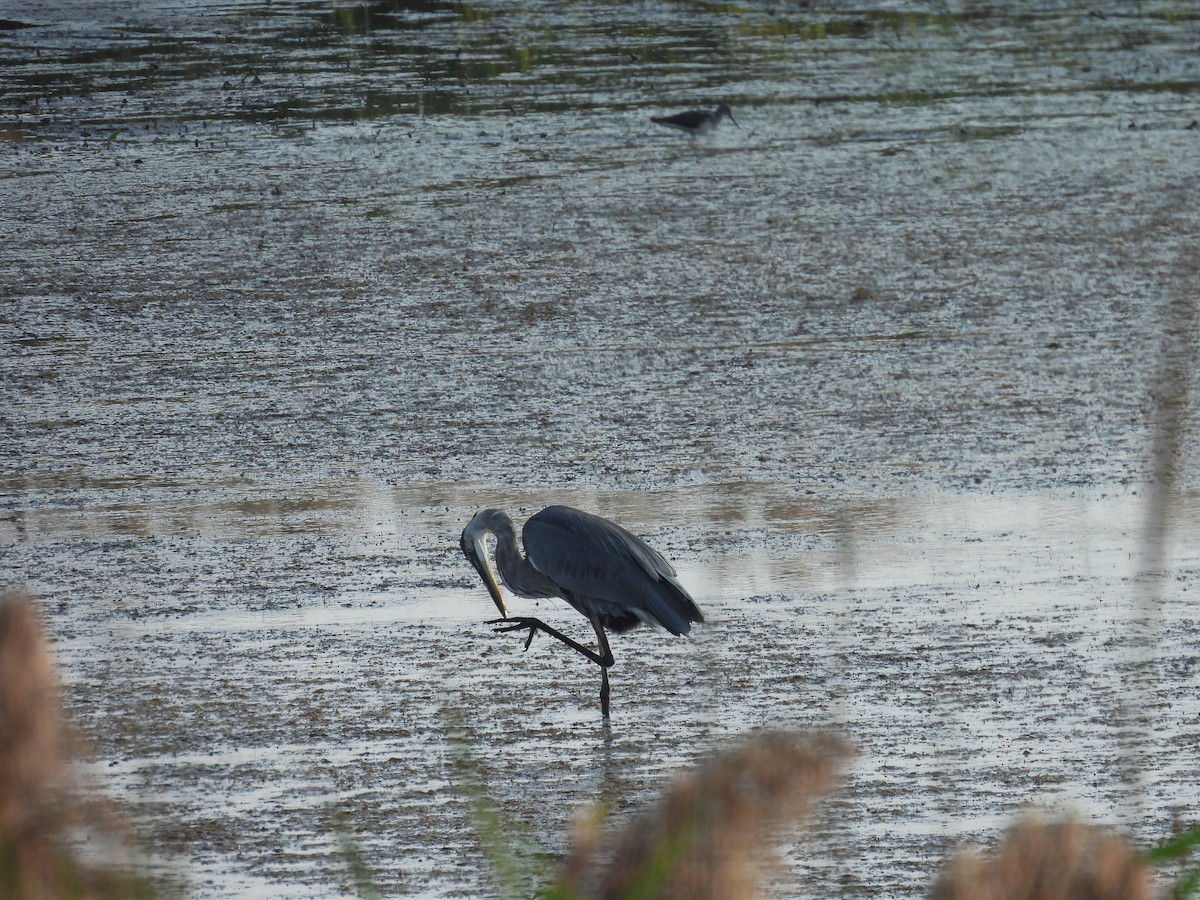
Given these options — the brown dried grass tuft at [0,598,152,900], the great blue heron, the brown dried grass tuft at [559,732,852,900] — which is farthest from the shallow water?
the brown dried grass tuft at [0,598,152,900]

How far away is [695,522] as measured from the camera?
Result: 6371 mm

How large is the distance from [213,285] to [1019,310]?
12.7 ft

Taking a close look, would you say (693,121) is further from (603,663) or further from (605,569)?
(603,663)

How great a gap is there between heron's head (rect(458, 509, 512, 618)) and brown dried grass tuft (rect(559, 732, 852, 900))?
→ 13.1 ft

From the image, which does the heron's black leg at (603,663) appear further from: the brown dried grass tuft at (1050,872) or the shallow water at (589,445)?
the brown dried grass tuft at (1050,872)

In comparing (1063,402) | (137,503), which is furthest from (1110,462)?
(137,503)

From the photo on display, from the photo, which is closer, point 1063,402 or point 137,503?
point 137,503

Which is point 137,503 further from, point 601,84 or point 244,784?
point 601,84

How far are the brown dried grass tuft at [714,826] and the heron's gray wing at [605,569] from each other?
362 centimetres

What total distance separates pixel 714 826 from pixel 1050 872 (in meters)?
0.23

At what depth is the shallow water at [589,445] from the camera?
4.62 m

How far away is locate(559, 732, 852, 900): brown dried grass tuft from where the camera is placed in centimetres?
132

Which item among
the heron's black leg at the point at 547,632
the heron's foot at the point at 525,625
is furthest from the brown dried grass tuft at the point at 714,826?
the heron's foot at the point at 525,625

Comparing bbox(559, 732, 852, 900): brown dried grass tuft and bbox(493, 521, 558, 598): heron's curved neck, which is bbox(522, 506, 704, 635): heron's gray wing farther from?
bbox(559, 732, 852, 900): brown dried grass tuft
